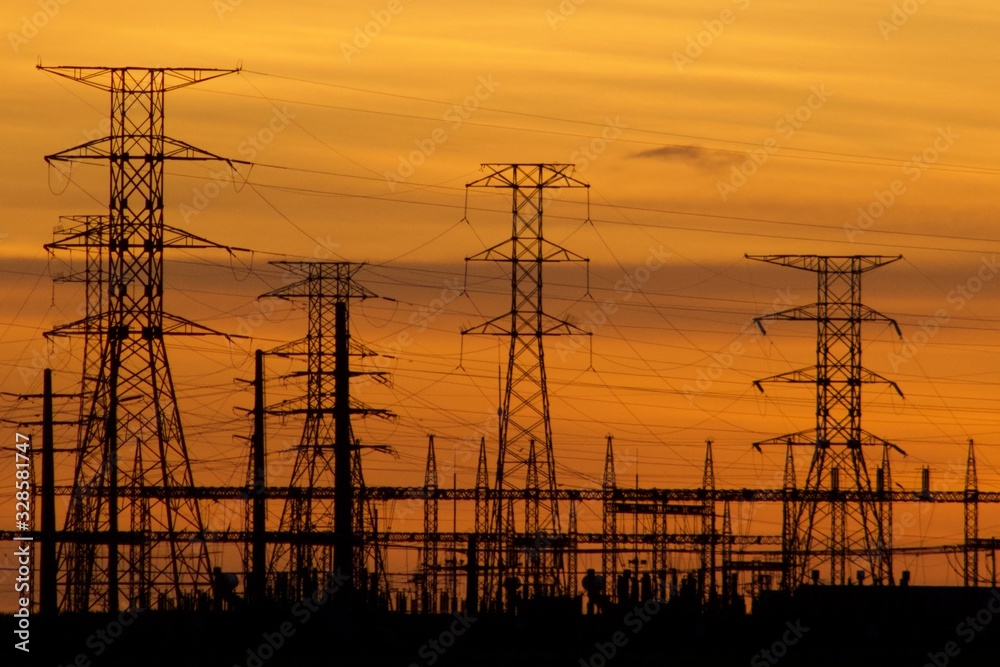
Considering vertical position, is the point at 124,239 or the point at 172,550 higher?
the point at 124,239

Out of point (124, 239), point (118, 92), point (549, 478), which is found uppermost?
point (118, 92)

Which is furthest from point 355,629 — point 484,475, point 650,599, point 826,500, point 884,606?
point 484,475

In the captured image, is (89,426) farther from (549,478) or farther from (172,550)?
(549,478)

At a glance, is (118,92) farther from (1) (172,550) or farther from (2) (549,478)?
(2) (549,478)

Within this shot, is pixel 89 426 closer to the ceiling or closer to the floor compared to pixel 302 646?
closer to the ceiling

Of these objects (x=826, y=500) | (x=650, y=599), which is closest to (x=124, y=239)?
(x=650, y=599)

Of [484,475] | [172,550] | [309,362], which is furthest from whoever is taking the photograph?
[484,475]

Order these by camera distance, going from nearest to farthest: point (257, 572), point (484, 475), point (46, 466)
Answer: point (46, 466) < point (257, 572) < point (484, 475)

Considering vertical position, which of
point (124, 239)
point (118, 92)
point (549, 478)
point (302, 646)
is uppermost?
point (118, 92)

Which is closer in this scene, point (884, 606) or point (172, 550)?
point (172, 550)
